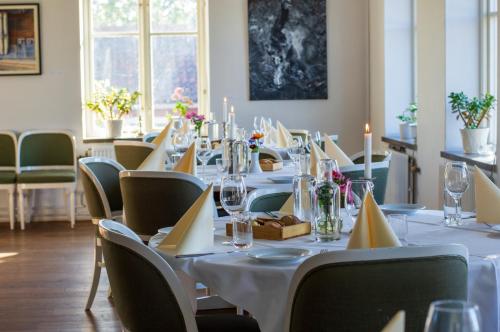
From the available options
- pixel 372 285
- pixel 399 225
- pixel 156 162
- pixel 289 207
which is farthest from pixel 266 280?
pixel 156 162

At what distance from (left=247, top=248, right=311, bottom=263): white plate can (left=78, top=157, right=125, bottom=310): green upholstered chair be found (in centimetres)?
275

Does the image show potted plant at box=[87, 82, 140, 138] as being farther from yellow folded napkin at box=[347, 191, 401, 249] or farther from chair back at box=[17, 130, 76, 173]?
yellow folded napkin at box=[347, 191, 401, 249]

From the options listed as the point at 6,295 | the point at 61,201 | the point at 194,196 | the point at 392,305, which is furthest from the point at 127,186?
the point at 61,201

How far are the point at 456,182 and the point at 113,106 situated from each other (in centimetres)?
706

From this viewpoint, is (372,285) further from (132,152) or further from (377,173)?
(132,152)

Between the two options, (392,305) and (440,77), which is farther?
(440,77)

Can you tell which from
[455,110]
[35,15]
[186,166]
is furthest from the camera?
[35,15]

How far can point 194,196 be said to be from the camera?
4.62 metres

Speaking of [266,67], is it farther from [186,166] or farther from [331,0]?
[186,166]

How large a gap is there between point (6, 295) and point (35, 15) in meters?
4.52

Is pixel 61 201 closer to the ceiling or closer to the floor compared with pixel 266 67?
closer to the floor

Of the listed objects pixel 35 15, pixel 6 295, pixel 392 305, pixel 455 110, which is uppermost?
pixel 35 15

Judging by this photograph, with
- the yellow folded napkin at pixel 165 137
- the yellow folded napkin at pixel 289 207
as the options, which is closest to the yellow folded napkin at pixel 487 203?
the yellow folded napkin at pixel 289 207

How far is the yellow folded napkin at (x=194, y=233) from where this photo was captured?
2941 millimetres
